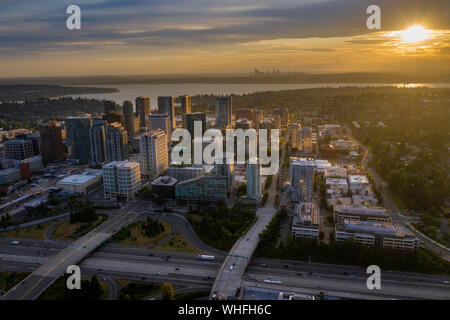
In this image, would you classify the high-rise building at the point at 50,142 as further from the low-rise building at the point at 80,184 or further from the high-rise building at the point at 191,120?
the high-rise building at the point at 191,120

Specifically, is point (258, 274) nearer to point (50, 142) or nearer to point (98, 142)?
point (98, 142)

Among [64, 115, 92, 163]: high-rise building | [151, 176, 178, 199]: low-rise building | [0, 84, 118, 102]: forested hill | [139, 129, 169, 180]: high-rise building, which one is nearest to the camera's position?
[151, 176, 178, 199]: low-rise building

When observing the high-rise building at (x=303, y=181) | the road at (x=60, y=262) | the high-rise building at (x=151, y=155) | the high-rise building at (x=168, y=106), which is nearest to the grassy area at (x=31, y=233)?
the road at (x=60, y=262)

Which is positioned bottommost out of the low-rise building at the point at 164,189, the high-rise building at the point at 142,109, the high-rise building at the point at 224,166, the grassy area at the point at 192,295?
the grassy area at the point at 192,295

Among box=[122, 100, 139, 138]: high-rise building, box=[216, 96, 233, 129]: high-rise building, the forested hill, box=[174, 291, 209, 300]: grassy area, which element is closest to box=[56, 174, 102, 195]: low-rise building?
box=[174, 291, 209, 300]: grassy area

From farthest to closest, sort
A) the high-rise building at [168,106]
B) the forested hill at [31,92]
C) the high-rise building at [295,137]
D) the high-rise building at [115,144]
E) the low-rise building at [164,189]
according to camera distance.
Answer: the forested hill at [31,92], the high-rise building at [168,106], the high-rise building at [295,137], the high-rise building at [115,144], the low-rise building at [164,189]

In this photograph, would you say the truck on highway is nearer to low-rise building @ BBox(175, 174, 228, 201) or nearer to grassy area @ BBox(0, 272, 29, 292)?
low-rise building @ BBox(175, 174, 228, 201)
